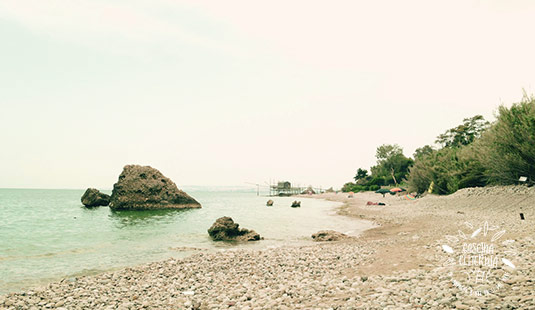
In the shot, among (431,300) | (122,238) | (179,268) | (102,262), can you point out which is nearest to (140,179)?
(122,238)

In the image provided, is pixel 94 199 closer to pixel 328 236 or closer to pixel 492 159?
pixel 328 236

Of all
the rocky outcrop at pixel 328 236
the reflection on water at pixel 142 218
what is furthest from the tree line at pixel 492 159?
the reflection on water at pixel 142 218

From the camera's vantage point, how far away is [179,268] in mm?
10438

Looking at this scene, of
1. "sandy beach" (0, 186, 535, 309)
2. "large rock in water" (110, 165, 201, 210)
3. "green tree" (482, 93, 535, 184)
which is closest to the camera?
"sandy beach" (0, 186, 535, 309)

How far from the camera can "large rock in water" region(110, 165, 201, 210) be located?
147ft

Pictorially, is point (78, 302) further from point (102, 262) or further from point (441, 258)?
point (441, 258)

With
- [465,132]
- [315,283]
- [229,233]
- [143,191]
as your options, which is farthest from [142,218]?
[465,132]

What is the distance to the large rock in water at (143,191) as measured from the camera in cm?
4475

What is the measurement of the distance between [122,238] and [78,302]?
13542 millimetres

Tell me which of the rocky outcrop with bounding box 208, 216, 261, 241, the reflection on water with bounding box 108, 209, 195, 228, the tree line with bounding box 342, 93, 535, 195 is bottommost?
the reflection on water with bounding box 108, 209, 195, 228

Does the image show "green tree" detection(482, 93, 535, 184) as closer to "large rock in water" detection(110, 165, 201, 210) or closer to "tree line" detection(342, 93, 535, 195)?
"tree line" detection(342, 93, 535, 195)

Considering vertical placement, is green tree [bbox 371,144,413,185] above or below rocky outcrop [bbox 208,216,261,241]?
above

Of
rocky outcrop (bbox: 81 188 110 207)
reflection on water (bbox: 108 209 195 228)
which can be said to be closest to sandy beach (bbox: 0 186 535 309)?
reflection on water (bbox: 108 209 195 228)

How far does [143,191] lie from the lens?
45.6 meters
